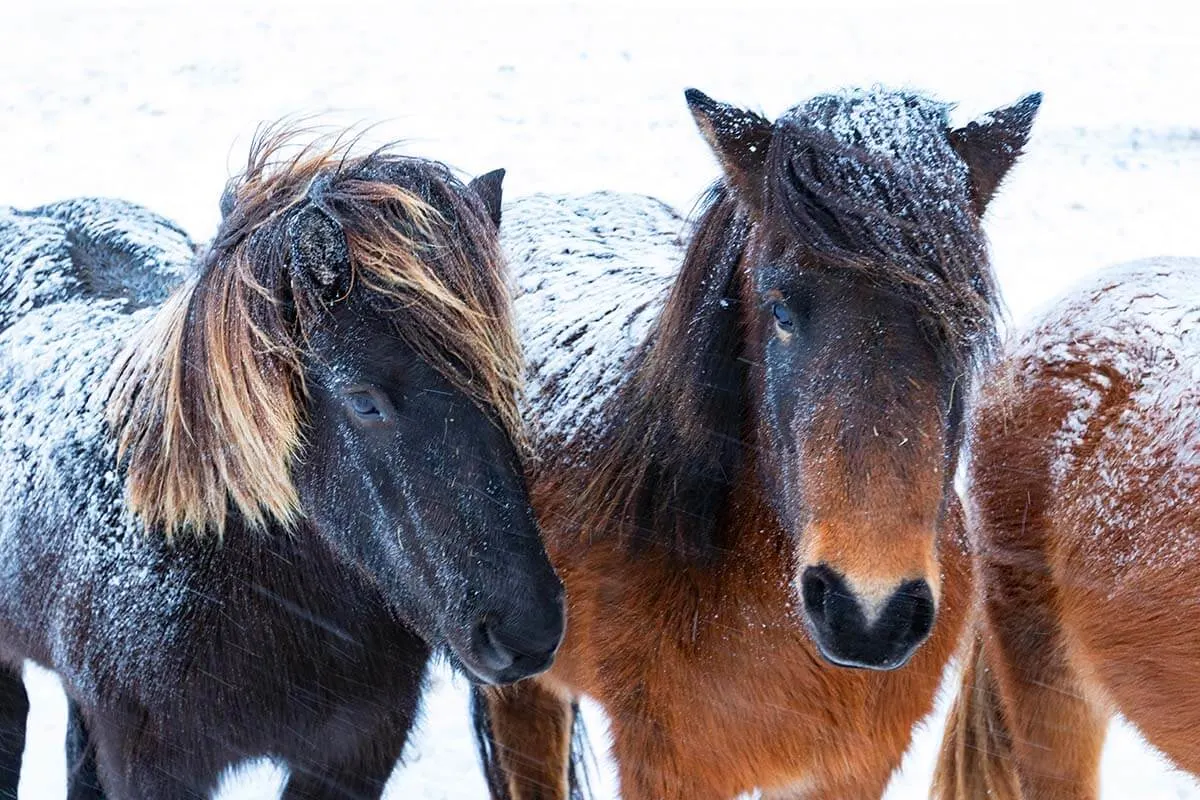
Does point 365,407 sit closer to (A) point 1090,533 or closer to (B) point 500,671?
(B) point 500,671

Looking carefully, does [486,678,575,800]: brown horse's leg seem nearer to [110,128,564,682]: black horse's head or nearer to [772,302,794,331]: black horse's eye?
[110,128,564,682]: black horse's head

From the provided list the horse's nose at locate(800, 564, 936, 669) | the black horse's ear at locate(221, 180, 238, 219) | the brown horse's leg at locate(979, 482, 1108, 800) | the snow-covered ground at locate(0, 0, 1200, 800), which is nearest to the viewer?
the horse's nose at locate(800, 564, 936, 669)

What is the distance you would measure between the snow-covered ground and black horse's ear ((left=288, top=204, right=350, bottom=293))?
248 inches

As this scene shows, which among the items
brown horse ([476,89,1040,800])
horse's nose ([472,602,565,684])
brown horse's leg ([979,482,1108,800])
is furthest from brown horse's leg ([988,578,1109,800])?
horse's nose ([472,602,565,684])

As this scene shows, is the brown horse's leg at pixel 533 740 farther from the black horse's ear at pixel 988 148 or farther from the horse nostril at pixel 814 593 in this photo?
the black horse's ear at pixel 988 148

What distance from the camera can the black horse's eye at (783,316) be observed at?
226 cm

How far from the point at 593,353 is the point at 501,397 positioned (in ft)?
2.34

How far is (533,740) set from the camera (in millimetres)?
4012

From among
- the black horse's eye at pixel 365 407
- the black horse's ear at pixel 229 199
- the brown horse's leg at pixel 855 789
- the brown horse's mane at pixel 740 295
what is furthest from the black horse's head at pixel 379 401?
the brown horse's leg at pixel 855 789

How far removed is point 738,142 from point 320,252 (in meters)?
0.94

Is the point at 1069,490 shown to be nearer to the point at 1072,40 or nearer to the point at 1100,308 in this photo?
the point at 1100,308

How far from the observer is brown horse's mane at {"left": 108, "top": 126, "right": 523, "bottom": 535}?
2379mm

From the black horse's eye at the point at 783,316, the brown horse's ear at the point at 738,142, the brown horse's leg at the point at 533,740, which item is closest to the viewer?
the black horse's eye at the point at 783,316

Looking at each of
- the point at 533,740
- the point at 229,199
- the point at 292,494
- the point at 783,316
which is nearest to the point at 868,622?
the point at 783,316
